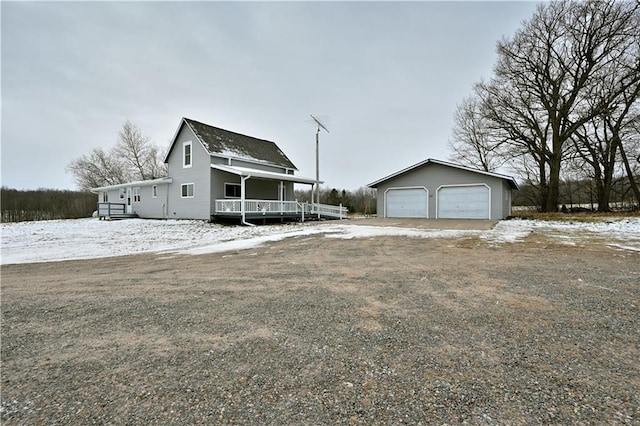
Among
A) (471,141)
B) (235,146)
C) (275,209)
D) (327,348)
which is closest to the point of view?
(327,348)

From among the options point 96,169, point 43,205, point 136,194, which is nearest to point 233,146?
point 136,194

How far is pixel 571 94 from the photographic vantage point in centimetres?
1958

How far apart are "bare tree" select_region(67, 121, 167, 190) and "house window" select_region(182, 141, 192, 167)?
18.1m

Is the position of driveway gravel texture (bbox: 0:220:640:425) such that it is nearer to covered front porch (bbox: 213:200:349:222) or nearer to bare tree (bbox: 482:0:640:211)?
covered front porch (bbox: 213:200:349:222)

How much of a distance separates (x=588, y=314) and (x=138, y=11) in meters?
18.1

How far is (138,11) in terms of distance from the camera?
1332 centimetres

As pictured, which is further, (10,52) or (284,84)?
(284,84)

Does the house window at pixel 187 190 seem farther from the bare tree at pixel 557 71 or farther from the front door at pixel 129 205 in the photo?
the bare tree at pixel 557 71

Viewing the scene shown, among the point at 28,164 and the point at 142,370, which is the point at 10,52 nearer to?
the point at 142,370

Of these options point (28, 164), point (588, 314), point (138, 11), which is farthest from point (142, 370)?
point (28, 164)

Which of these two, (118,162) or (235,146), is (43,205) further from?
(235,146)

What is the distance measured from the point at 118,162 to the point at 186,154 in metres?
22.3

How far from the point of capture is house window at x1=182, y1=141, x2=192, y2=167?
19.1 metres

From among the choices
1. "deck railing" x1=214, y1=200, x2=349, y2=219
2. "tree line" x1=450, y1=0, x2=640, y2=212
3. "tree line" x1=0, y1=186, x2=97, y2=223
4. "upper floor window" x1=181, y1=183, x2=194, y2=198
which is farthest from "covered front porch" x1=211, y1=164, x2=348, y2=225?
"tree line" x1=0, y1=186, x2=97, y2=223
